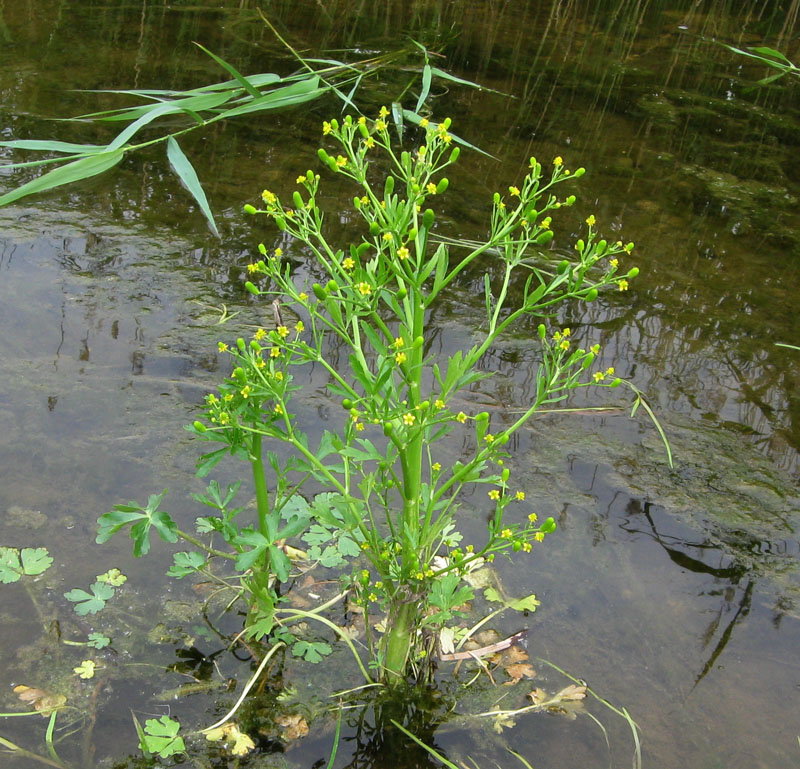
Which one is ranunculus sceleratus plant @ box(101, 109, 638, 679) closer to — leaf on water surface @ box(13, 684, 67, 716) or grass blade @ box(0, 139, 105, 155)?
leaf on water surface @ box(13, 684, 67, 716)

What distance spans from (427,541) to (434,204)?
9.05 feet

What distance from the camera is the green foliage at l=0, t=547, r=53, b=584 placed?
2.29 metres

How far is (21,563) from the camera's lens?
2.32 metres

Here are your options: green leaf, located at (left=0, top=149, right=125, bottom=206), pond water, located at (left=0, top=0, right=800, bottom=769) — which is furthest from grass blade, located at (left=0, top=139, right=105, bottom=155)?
pond water, located at (left=0, top=0, right=800, bottom=769)

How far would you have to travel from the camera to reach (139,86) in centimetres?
525

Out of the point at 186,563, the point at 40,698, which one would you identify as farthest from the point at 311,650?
the point at 40,698

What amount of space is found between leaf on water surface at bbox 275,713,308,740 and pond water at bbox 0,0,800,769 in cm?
3

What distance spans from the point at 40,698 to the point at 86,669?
0.39ft

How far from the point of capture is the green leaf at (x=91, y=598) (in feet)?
7.28

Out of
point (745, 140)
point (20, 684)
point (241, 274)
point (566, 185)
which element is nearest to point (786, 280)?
point (566, 185)

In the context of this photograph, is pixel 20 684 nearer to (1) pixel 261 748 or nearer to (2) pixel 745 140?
(1) pixel 261 748

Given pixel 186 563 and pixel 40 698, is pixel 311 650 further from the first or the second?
pixel 40 698

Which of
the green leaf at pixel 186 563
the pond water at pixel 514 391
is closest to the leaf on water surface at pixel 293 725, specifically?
the pond water at pixel 514 391

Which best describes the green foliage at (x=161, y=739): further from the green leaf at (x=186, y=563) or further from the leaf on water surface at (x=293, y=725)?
the green leaf at (x=186, y=563)
